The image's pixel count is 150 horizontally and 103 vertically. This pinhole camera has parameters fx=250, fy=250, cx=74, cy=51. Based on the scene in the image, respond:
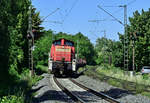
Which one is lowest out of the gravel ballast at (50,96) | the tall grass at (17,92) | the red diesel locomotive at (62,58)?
the gravel ballast at (50,96)

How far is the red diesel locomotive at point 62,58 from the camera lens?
94.0 ft

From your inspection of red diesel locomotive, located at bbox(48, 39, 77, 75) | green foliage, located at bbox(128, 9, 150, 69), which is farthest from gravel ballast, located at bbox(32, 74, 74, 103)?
green foliage, located at bbox(128, 9, 150, 69)

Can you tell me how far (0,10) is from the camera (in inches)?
533

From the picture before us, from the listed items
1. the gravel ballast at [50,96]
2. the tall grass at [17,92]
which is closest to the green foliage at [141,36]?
the tall grass at [17,92]

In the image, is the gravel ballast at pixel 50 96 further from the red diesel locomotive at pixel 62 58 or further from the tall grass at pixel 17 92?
the red diesel locomotive at pixel 62 58

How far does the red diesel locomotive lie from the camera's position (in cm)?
2865

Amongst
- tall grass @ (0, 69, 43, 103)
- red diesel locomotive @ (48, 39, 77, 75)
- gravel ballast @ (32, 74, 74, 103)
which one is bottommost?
gravel ballast @ (32, 74, 74, 103)

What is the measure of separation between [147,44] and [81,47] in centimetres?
4871

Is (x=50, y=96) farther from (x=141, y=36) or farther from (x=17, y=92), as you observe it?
(x=141, y=36)

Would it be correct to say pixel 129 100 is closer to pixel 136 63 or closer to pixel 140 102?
pixel 140 102

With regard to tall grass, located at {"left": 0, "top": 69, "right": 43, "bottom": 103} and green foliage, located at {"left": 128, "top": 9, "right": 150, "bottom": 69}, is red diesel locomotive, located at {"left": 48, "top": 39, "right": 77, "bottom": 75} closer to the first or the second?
tall grass, located at {"left": 0, "top": 69, "right": 43, "bottom": 103}

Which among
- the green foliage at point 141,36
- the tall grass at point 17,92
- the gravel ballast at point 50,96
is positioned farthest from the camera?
the green foliage at point 141,36

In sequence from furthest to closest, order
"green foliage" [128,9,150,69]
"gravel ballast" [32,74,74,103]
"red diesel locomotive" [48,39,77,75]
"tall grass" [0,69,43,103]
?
"green foliage" [128,9,150,69], "red diesel locomotive" [48,39,77,75], "gravel ballast" [32,74,74,103], "tall grass" [0,69,43,103]

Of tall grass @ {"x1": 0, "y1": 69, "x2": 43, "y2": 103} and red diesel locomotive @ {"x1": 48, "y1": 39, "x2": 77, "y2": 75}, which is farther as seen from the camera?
red diesel locomotive @ {"x1": 48, "y1": 39, "x2": 77, "y2": 75}
